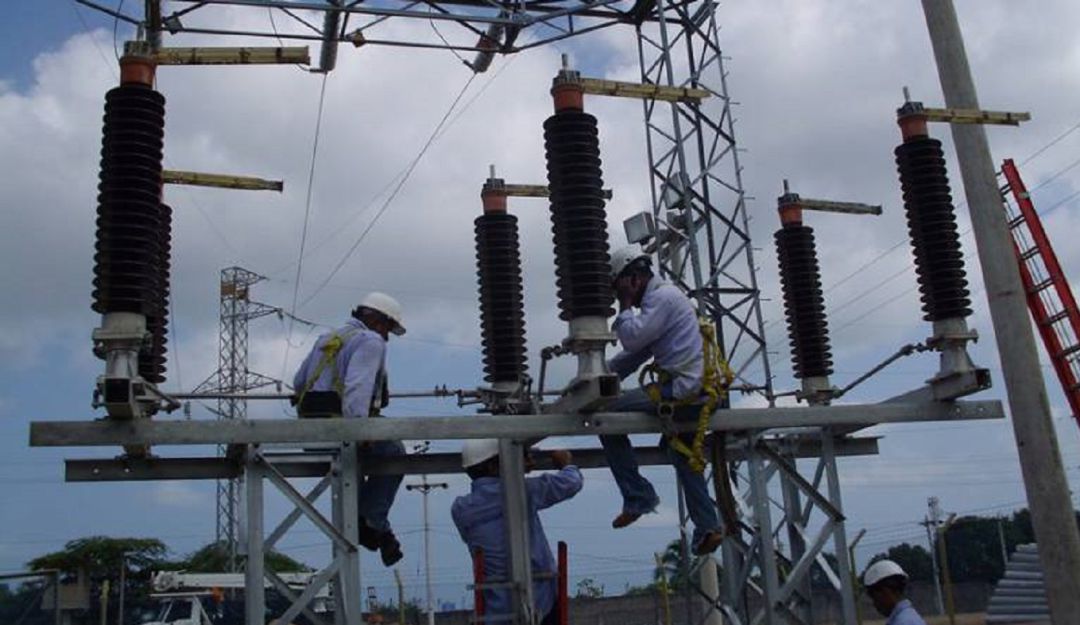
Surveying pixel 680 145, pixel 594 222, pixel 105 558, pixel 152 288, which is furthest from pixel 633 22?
pixel 105 558

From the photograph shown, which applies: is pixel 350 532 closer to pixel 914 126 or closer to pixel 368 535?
pixel 368 535

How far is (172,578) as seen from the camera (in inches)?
832

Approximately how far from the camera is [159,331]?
7168mm

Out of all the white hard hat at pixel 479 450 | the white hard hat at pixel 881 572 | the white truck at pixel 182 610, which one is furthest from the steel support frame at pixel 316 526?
the white truck at pixel 182 610

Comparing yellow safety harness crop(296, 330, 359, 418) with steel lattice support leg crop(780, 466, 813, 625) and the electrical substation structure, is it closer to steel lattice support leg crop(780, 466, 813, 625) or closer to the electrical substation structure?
the electrical substation structure

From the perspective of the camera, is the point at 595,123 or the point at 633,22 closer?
the point at 595,123

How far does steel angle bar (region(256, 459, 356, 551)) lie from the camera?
6.48m

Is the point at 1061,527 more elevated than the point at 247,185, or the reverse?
the point at 247,185

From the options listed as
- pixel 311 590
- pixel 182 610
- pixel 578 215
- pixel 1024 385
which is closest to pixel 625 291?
pixel 578 215

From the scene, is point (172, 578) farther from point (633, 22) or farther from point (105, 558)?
point (105, 558)


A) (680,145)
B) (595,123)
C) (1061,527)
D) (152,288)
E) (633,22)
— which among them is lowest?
(1061,527)

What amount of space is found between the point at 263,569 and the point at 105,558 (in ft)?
149

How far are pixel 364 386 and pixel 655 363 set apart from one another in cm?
180

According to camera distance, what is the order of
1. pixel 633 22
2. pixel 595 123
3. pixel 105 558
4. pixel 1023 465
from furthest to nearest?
pixel 105 558, pixel 633 22, pixel 1023 465, pixel 595 123
